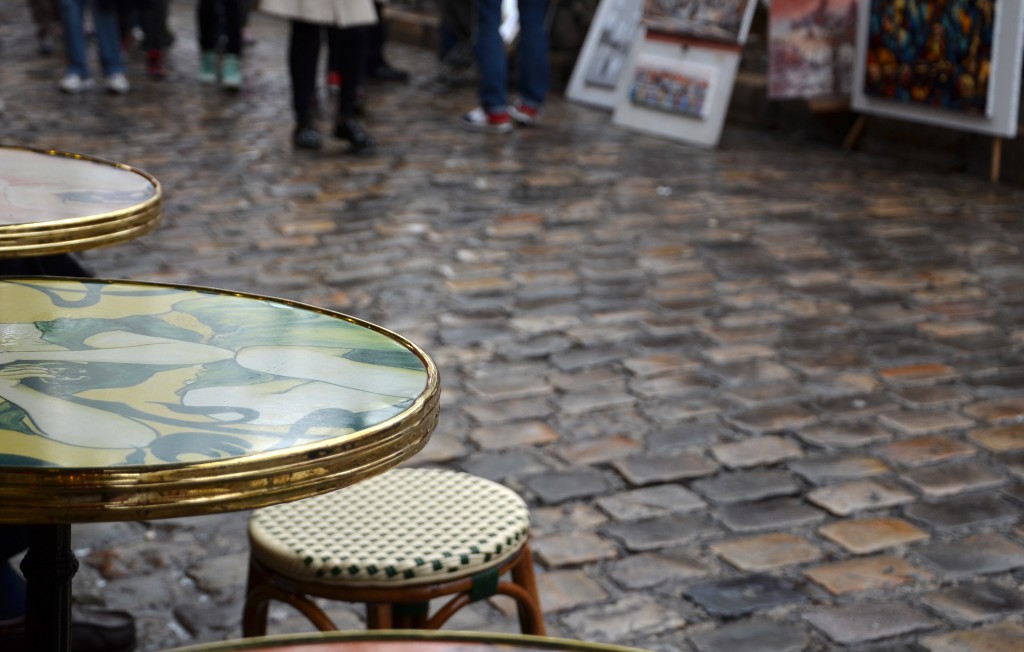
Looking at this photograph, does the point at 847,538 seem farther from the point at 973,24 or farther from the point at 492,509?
the point at 973,24

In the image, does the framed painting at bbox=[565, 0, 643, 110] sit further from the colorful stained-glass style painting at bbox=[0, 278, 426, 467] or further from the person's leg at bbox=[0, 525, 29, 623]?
the colorful stained-glass style painting at bbox=[0, 278, 426, 467]

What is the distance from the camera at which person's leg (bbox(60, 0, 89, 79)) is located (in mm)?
8461

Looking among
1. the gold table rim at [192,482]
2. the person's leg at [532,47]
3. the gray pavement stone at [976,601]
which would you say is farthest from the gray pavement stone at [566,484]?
the person's leg at [532,47]

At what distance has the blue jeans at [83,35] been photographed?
841cm

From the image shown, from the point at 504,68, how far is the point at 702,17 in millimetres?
1197

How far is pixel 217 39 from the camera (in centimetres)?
930

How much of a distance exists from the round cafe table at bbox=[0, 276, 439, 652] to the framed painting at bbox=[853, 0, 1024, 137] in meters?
5.14

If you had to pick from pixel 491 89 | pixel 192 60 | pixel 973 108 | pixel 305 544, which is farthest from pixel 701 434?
pixel 192 60

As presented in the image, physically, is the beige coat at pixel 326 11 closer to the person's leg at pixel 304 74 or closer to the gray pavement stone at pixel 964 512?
the person's leg at pixel 304 74

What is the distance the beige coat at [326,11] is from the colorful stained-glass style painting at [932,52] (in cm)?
263

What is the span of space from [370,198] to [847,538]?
12.2ft

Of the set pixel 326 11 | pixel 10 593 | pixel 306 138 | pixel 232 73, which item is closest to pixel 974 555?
pixel 10 593

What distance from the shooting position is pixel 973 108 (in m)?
6.22

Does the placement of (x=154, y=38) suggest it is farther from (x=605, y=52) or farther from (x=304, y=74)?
(x=605, y=52)
